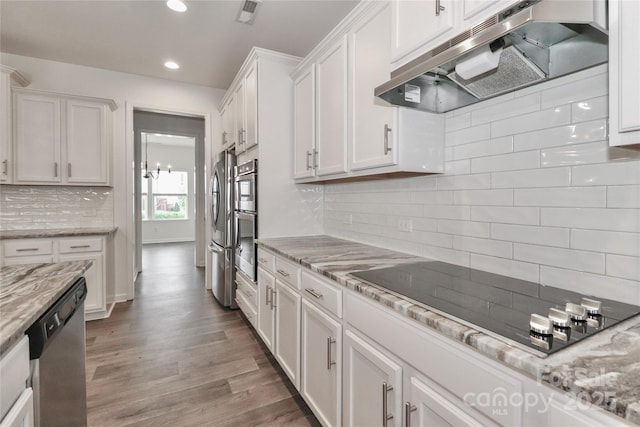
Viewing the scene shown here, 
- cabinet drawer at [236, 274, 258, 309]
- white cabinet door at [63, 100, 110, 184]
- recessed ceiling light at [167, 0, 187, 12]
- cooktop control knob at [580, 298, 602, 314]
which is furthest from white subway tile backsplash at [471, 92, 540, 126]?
white cabinet door at [63, 100, 110, 184]

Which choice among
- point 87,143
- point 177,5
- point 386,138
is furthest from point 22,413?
point 87,143

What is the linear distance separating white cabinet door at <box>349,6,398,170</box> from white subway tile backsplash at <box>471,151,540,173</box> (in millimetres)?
389

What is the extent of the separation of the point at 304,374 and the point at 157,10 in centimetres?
289

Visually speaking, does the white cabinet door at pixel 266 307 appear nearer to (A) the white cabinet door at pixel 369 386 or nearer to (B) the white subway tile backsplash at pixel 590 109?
(A) the white cabinet door at pixel 369 386

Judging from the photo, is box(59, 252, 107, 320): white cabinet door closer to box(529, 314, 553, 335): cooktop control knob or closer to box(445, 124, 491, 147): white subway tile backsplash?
box(445, 124, 491, 147): white subway tile backsplash

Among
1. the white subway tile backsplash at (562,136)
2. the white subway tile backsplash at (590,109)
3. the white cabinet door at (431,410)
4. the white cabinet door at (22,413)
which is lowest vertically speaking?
the white cabinet door at (431,410)

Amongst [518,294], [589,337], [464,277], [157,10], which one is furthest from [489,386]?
[157,10]

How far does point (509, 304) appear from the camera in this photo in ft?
3.25

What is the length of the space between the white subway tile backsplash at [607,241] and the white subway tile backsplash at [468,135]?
0.57m

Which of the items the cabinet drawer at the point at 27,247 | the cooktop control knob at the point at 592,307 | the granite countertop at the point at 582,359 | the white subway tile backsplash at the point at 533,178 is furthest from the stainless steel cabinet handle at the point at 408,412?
the cabinet drawer at the point at 27,247

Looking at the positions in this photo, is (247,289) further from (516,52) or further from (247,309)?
(516,52)

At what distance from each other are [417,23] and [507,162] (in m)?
0.72

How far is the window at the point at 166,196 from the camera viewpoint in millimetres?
8711

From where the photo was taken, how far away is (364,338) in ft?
4.02
